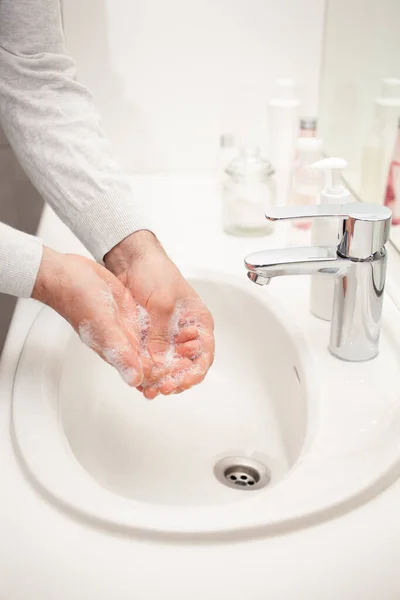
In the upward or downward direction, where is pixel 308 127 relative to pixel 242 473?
upward

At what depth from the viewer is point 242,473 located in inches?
28.9

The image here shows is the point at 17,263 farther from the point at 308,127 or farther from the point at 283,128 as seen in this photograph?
the point at 283,128

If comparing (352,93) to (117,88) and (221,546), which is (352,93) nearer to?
(117,88)

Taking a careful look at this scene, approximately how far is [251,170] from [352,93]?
26 centimetres

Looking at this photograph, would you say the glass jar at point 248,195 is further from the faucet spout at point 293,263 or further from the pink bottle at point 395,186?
the faucet spout at point 293,263

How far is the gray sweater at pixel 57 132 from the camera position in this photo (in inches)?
31.4

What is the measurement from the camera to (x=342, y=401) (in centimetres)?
61

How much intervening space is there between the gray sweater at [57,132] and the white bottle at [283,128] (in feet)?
1.23

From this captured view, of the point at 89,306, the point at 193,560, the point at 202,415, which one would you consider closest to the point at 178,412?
the point at 202,415

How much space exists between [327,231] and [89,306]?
280 millimetres

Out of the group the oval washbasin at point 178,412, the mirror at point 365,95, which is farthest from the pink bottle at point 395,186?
the oval washbasin at point 178,412

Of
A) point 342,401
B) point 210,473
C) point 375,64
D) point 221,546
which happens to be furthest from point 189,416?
point 375,64

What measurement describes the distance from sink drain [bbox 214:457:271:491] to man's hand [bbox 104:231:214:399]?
5.5 inches

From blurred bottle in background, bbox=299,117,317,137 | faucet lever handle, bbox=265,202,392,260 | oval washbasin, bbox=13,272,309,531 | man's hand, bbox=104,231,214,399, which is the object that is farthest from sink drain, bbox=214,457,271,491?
blurred bottle in background, bbox=299,117,317,137
